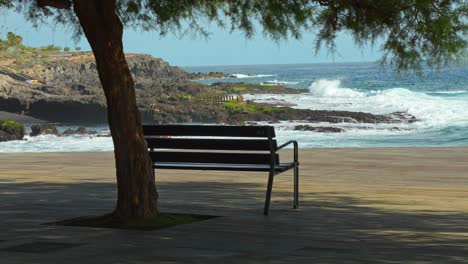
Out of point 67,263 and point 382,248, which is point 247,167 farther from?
point 67,263

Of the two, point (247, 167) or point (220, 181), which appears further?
point (220, 181)

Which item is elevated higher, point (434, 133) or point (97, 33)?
point (97, 33)

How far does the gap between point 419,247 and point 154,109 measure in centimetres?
4823

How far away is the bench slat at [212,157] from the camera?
8.60 metres

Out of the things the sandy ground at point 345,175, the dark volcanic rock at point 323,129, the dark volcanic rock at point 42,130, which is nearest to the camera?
the sandy ground at point 345,175

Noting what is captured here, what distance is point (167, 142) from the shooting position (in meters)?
9.03

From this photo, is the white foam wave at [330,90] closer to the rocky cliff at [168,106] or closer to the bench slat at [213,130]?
the rocky cliff at [168,106]

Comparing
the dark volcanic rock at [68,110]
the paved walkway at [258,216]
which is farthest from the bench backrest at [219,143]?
the dark volcanic rock at [68,110]

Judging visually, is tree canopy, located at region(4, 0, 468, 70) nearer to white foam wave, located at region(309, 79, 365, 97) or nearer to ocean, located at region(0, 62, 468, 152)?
ocean, located at region(0, 62, 468, 152)

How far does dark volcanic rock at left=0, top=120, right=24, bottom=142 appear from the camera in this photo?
3431 centimetres

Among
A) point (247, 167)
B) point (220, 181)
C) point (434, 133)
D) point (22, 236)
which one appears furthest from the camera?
point (434, 133)

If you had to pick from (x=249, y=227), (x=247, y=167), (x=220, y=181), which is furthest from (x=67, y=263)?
(x=220, y=181)

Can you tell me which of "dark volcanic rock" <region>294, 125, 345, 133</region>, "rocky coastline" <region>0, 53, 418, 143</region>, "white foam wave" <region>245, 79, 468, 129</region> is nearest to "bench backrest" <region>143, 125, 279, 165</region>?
"dark volcanic rock" <region>294, 125, 345, 133</region>

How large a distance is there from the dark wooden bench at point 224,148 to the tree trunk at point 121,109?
736 millimetres
